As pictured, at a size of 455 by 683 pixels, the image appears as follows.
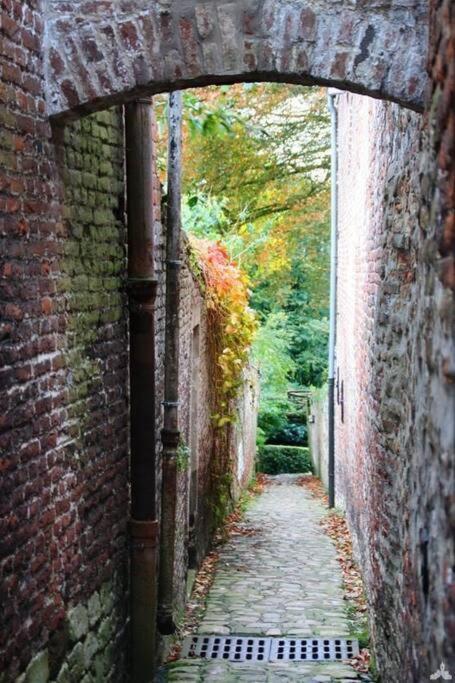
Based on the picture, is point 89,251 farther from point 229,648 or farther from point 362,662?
point 362,662

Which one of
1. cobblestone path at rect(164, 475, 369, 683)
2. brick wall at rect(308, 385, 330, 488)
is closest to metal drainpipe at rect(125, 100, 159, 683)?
cobblestone path at rect(164, 475, 369, 683)

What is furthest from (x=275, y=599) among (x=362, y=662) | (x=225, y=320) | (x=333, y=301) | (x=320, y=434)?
(x=320, y=434)

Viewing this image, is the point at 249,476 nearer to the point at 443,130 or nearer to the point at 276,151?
the point at 276,151

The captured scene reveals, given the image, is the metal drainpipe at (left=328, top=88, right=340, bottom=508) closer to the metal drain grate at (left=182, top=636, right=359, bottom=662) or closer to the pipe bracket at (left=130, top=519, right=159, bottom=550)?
the metal drain grate at (left=182, top=636, right=359, bottom=662)

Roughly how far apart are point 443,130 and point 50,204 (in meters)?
2.17

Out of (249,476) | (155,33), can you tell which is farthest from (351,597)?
(249,476)

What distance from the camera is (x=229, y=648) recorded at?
700cm

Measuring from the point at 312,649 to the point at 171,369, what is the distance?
7.87 feet

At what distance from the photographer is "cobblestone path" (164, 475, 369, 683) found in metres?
6.46

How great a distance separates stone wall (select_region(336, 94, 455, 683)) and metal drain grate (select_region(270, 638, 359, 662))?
459 mm

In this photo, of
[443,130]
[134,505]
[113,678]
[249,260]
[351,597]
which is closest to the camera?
[443,130]

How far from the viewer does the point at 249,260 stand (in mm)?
20109

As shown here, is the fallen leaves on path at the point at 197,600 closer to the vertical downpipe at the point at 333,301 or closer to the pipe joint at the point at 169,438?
the pipe joint at the point at 169,438

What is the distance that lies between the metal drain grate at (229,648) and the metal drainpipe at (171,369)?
472 mm
